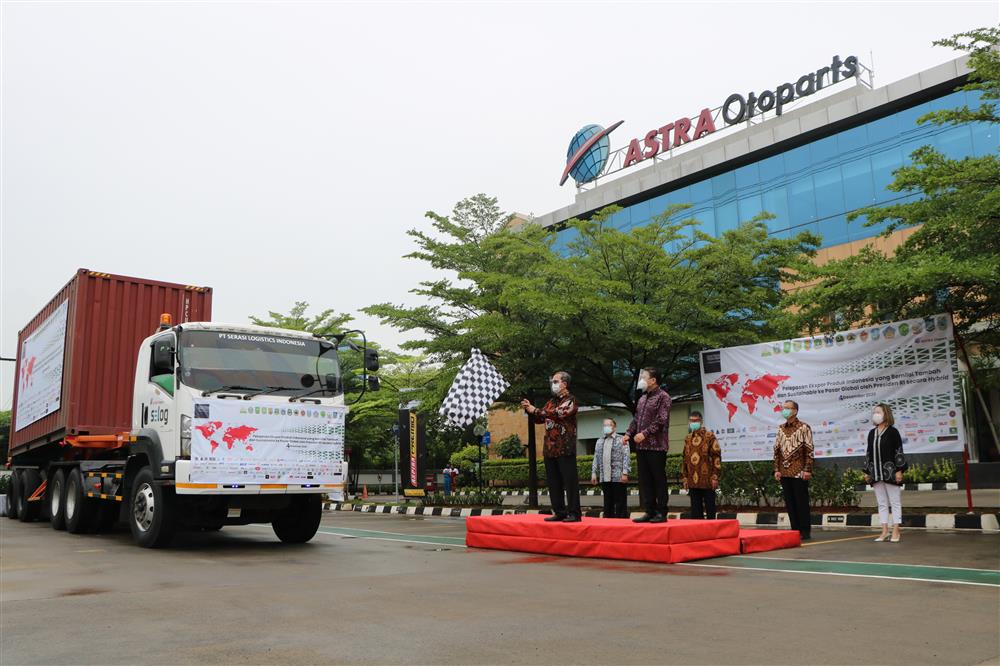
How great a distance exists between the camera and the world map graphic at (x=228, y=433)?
9.76 meters

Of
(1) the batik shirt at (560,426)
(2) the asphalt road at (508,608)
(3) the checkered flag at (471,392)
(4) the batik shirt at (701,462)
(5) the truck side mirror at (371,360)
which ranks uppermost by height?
(5) the truck side mirror at (371,360)

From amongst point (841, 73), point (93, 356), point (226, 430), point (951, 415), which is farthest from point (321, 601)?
point (841, 73)

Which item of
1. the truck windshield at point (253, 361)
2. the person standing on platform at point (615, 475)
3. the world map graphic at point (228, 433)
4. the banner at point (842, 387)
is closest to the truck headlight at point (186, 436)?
the world map graphic at point (228, 433)

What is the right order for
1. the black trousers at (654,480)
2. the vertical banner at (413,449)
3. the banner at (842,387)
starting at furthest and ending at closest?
1. the vertical banner at (413,449)
2. the banner at (842,387)
3. the black trousers at (654,480)

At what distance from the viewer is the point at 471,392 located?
38.3ft

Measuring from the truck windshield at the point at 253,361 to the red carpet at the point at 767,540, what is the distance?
18.9 ft

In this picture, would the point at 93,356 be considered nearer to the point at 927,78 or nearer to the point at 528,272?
the point at 528,272

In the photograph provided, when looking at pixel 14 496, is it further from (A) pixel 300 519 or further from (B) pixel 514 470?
(B) pixel 514 470

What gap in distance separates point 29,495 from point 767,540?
1427cm

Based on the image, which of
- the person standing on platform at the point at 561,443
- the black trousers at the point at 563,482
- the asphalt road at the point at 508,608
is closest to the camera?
the asphalt road at the point at 508,608

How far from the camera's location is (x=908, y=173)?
11.6 meters

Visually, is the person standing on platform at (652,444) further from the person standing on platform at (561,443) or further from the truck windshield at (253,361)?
the truck windshield at (253,361)

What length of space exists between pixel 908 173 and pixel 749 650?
9533 millimetres

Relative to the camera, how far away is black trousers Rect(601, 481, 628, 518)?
13594 millimetres
